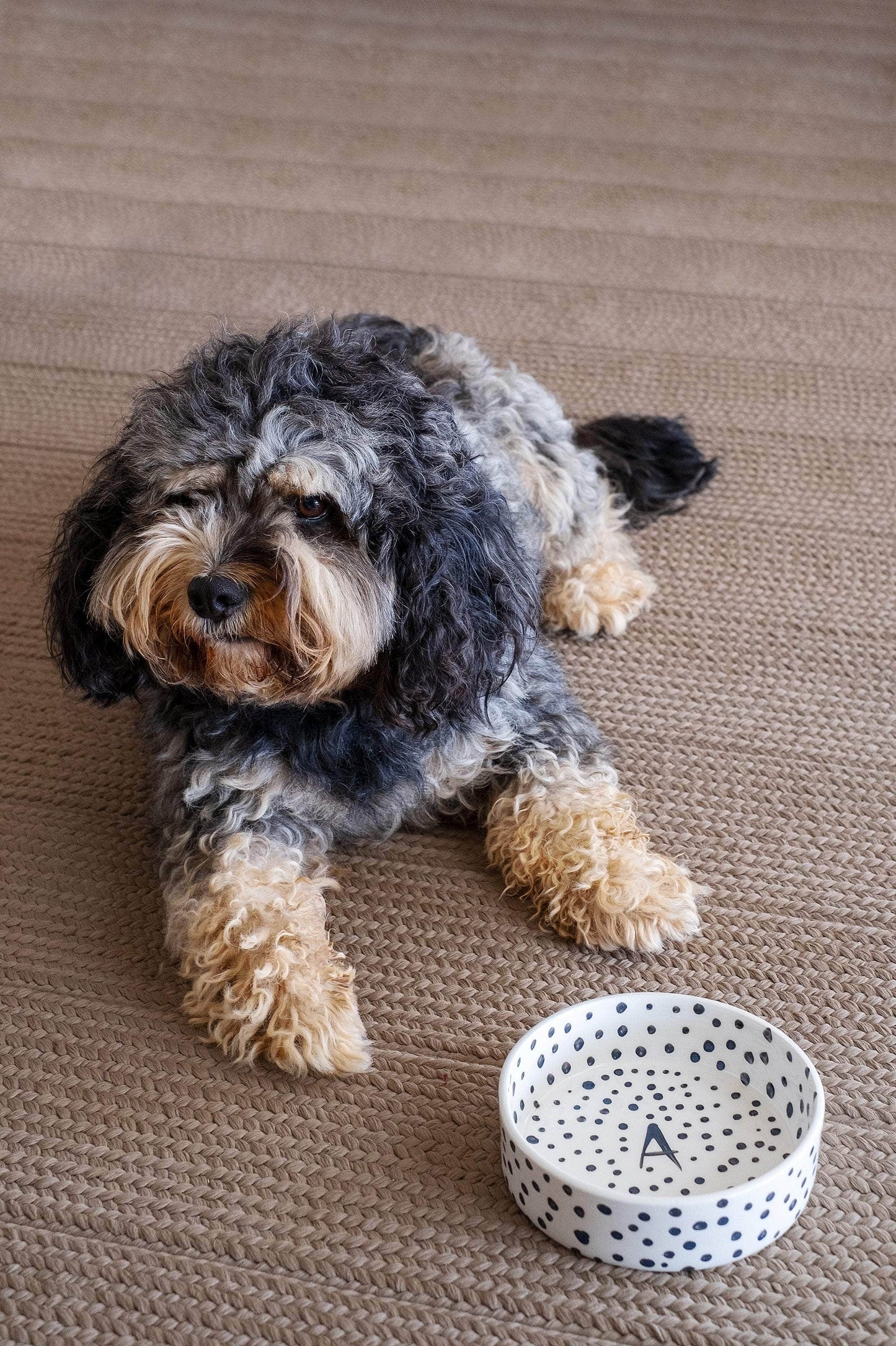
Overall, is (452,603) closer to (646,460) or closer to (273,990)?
(273,990)

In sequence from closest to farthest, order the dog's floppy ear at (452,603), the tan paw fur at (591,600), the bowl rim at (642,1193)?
the bowl rim at (642,1193), the dog's floppy ear at (452,603), the tan paw fur at (591,600)

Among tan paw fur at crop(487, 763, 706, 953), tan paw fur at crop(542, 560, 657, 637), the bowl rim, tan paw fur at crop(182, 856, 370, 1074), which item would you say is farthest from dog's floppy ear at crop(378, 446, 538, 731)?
tan paw fur at crop(542, 560, 657, 637)

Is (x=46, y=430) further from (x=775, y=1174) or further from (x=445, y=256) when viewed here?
(x=775, y=1174)

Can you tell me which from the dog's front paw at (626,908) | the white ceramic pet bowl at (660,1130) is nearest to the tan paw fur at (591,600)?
the dog's front paw at (626,908)

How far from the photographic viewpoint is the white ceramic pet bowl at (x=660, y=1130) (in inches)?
55.7

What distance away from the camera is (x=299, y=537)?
5.32ft

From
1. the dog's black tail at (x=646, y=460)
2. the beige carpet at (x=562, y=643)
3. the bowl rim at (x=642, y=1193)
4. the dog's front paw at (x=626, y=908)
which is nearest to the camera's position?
the bowl rim at (x=642, y=1193)

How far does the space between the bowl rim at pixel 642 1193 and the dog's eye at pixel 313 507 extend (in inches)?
26.7

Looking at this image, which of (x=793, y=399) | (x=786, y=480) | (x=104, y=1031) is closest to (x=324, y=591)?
(x=104, y=1031)

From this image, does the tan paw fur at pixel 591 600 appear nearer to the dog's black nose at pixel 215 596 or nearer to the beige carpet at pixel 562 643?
the beige carpet at pixel 562 643

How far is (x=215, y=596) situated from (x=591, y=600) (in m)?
0.95

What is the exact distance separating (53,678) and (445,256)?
5.29ft

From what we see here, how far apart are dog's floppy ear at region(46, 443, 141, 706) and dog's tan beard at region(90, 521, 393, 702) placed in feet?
0.27

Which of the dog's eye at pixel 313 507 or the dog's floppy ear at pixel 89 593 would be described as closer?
the dog's eye at pixel 313 507
